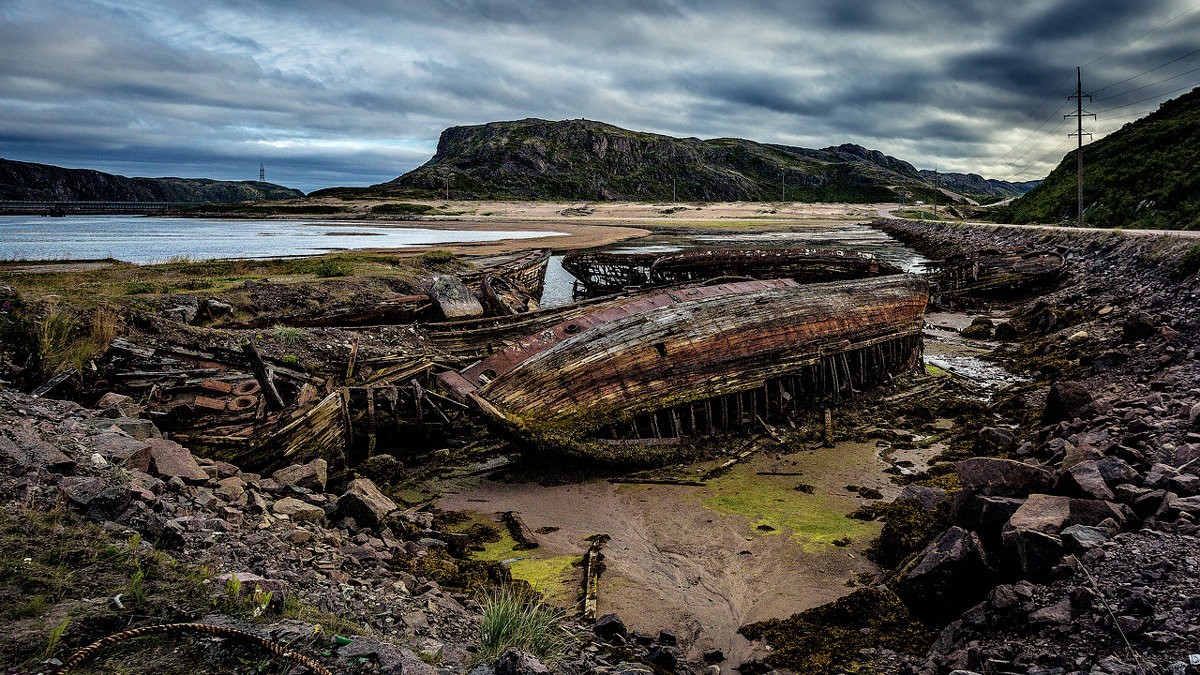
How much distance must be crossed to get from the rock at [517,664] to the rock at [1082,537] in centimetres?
588

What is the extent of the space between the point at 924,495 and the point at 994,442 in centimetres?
360

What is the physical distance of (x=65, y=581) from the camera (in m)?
4.98

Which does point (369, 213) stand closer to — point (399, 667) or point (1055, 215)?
point (1055, 215)

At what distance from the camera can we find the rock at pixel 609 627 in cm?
732

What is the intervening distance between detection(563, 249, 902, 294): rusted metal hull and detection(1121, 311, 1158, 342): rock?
15.0 metres

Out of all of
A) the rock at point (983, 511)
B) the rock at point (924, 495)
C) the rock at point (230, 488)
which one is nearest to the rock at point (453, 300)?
the rock at point (230, 488)

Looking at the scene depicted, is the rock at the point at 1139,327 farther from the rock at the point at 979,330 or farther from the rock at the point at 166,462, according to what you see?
the rock at the point at 166,462

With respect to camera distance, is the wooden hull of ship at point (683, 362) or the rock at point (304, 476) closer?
the rock at point (304, 476)

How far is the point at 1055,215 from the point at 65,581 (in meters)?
74.2

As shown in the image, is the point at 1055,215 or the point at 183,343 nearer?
the point at 183,343

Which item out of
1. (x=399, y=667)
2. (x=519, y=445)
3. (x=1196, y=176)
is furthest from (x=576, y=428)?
(x=1196, y=176)

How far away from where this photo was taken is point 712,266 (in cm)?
3616

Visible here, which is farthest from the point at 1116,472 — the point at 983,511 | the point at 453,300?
the point at 453,300

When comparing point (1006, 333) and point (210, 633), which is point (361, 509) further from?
point (1006, 333)
